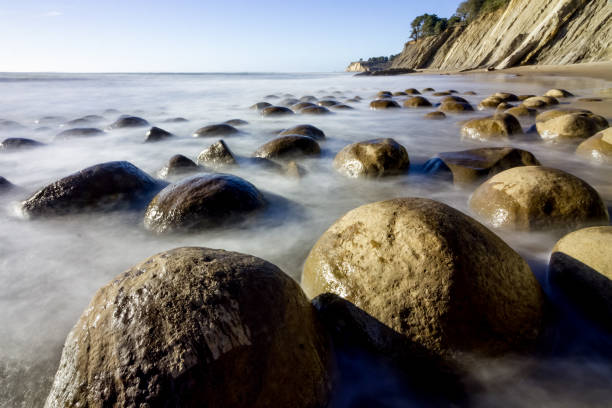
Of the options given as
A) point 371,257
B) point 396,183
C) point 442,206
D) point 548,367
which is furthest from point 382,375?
point 396,183

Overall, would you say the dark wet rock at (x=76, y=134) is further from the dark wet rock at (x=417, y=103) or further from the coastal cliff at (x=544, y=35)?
the coastal cliff at (x=544, y=35)

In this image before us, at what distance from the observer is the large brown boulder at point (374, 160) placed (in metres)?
3.53

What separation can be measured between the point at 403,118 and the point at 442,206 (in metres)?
6.61

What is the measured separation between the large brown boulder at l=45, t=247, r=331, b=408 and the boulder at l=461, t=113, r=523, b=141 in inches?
190

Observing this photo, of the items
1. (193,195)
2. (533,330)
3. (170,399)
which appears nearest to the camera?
(170,399)

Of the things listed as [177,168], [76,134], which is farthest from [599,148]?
[76,134]

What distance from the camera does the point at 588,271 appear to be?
153cm

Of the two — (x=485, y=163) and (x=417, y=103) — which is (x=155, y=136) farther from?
(x=417, y=103)

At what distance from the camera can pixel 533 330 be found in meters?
1.39

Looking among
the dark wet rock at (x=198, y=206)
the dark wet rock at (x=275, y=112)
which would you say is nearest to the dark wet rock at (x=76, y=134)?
the dark wet rock at (x=275, y=112)

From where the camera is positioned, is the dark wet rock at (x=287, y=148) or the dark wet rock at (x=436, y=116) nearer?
the dark wet rock at (x=287, y=148)

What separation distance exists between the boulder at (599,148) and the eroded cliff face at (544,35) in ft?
53.7

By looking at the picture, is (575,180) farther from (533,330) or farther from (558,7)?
(558,7)

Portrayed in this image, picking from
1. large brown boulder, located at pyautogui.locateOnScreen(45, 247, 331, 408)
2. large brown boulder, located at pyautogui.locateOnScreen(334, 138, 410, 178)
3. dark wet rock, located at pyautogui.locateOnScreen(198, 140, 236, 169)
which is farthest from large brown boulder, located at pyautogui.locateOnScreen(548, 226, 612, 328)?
dark wet rock, located at pyautogui.locateOnScreen(198, 140, 236, 169)
